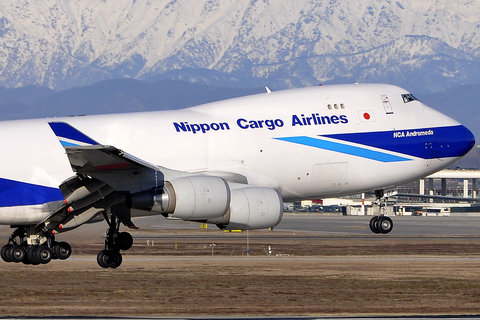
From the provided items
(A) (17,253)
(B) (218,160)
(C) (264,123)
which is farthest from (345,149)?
(A) (17,253)

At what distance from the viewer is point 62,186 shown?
3167 cm

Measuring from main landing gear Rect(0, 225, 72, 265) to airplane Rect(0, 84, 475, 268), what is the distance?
0.16ft

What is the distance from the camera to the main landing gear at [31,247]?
114ft

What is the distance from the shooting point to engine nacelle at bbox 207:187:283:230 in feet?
95.2

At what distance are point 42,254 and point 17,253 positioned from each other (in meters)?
1.40

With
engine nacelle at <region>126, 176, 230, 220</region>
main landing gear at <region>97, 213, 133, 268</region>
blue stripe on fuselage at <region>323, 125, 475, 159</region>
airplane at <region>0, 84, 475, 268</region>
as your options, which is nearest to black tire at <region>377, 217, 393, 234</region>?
airplane at <region>0, 84, 475, 268</region>

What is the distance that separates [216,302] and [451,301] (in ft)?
30.3

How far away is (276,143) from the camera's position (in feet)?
110

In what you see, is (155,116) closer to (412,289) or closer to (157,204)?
(157,204)

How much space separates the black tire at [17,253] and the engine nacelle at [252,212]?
9.83 meters

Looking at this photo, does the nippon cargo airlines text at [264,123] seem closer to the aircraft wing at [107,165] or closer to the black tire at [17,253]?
the aircraft wing at [107,165]


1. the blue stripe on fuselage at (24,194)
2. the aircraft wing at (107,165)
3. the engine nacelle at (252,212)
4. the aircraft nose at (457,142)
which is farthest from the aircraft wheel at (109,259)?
the aircraft nose at (457,142)

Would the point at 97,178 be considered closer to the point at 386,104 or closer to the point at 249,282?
the point at 386,104

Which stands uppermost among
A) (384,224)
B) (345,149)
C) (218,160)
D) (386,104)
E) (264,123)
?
(386,104)
